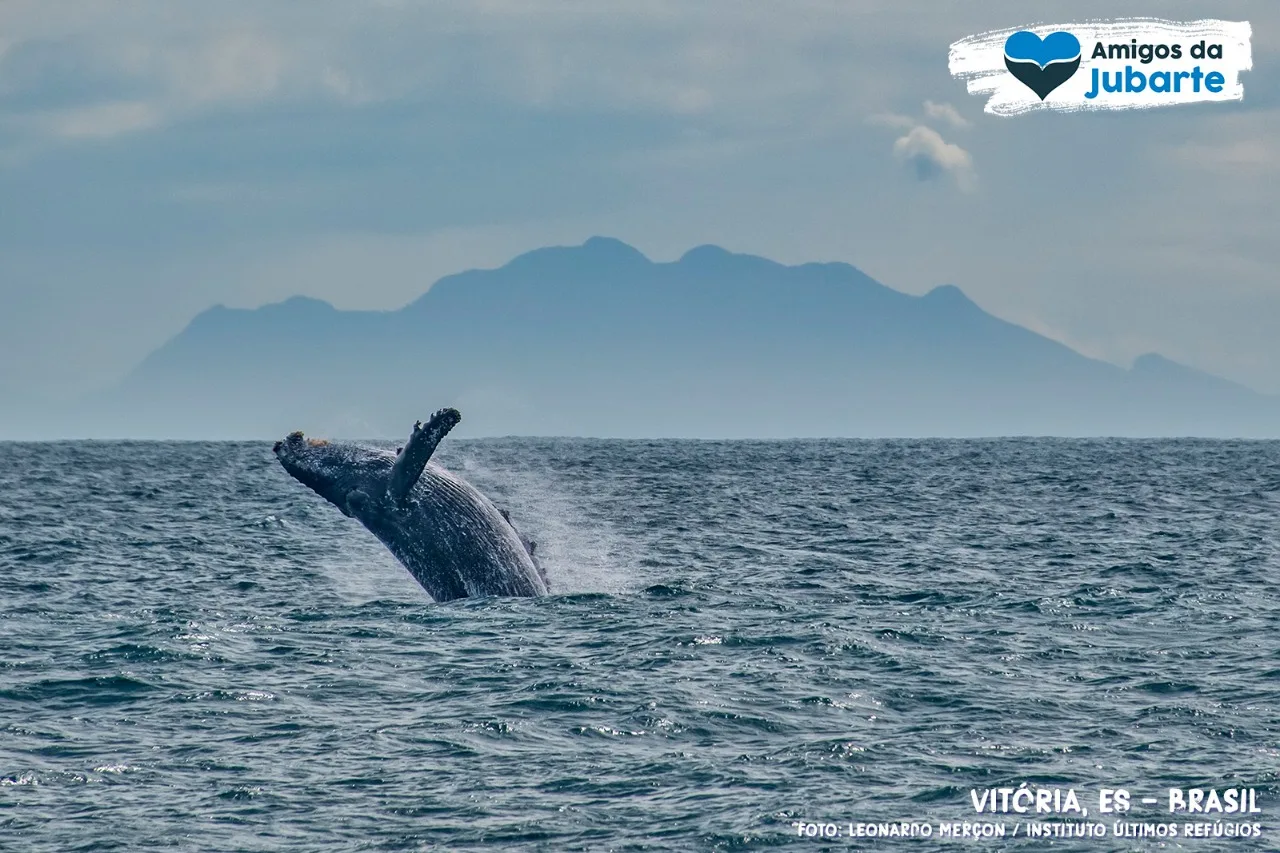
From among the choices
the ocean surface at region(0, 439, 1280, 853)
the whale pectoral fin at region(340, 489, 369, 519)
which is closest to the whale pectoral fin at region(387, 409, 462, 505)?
the whale pectoral fin at region(340, 489, 369, 519)

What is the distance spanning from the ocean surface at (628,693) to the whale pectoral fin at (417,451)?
2363 mm

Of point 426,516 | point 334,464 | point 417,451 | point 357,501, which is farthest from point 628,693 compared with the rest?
point 334,464

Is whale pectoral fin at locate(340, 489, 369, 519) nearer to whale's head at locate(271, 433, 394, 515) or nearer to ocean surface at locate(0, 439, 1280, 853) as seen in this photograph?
whale's head at locate(271, 433, 394, 515)

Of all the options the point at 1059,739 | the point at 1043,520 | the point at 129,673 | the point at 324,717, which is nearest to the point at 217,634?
the point at 129,673

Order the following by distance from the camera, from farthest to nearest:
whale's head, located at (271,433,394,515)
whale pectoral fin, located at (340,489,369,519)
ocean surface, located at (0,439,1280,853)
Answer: whale's head, located at (271,433,394,515), whale pectoral fin, located at (340,489,369,519), ocean surface, located at (0,439,1280,853)

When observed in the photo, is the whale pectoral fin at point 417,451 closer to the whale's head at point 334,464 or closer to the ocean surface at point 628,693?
the whale's head at point 334,464

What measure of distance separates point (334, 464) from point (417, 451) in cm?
268

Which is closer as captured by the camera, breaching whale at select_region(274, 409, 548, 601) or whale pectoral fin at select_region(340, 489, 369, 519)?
whale pectoral fin at select_region(340, 489, 369, 519)

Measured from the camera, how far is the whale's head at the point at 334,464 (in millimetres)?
24688

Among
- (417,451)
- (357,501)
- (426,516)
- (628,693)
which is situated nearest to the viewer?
(628,693)

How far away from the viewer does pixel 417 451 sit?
23047 millimetres

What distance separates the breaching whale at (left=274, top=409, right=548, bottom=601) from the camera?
80.1 ft

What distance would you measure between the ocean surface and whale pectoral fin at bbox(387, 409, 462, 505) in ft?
7.75

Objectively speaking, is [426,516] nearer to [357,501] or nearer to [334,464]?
[357,501]
